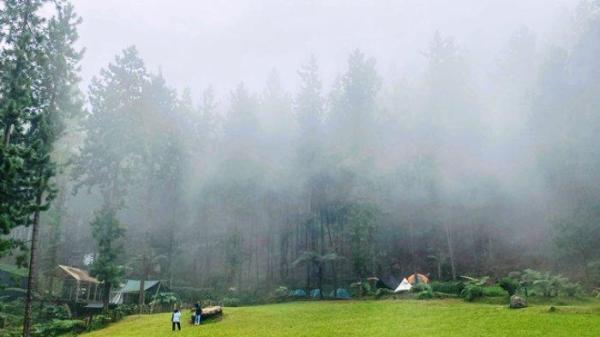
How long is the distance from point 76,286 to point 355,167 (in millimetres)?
34588

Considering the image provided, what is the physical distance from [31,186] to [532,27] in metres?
72.3

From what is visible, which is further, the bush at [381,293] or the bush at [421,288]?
the bush at [381,293]

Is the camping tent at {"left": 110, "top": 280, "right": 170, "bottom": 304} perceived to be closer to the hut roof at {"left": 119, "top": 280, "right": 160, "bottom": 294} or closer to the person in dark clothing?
the hut roof at {"left": 119, "top": 280, "right": 160, "bottom": 294}

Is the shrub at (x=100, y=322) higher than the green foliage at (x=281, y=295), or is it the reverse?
the green foliage at (x=281, y=295)

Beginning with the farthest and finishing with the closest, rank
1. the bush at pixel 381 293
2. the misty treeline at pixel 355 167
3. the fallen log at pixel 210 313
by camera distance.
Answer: the misty treeline at pixel 355 167 → the bush at pixel 381 293 → the fallen log at pixel 210 313

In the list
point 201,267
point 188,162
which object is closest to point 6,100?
Answer: point 188,162

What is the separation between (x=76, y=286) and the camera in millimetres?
51750

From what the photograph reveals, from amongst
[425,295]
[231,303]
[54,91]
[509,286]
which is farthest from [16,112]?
[509,286]

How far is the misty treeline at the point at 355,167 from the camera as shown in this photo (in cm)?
4369

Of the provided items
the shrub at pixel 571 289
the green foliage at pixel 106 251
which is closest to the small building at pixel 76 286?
the green foliage at pixel 106 251

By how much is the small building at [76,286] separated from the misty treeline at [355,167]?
7.07 feet

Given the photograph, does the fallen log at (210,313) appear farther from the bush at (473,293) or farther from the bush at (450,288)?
the bush at (473,293)

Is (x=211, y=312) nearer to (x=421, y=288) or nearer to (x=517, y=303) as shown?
(x=421, y=288)

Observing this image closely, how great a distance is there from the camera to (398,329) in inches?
859
